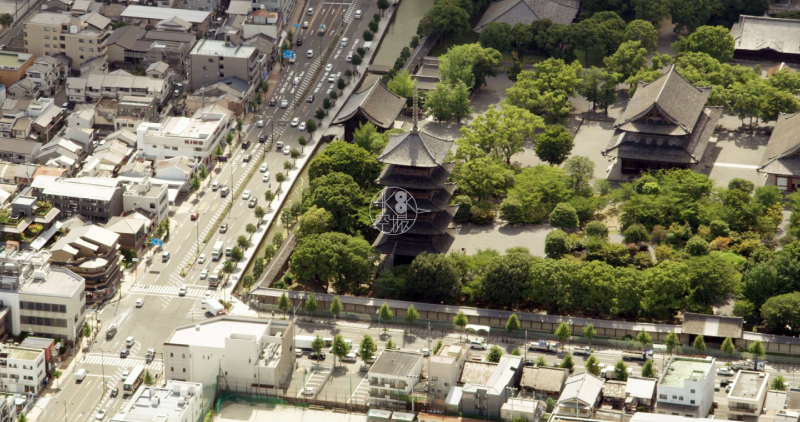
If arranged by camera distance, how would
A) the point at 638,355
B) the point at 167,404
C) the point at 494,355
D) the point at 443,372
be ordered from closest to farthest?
the point at 167,404, the point at 443,372, the point at 494,355, the point at 638,355

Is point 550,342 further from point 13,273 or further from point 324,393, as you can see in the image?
point 13,273

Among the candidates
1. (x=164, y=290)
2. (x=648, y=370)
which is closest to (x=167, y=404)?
(x=164, y=290)

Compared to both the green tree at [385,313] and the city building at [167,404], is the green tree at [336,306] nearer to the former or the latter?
the green tree at [385,313]

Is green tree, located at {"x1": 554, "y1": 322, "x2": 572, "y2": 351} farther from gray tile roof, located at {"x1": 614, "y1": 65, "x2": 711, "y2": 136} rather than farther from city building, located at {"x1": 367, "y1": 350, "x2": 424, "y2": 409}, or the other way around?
gray tile roof, located at {"x1": 614, "y1": 65, "x2": 711, "y2": 136}

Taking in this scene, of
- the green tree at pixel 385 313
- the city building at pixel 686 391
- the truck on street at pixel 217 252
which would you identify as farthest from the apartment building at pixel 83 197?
the city building at pixel 686 391

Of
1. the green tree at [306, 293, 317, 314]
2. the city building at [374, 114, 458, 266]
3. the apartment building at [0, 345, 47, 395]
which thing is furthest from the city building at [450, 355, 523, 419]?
the apartment building at [0, 345, 47, 395]

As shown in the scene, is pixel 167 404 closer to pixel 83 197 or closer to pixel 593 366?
pixel 593 366
